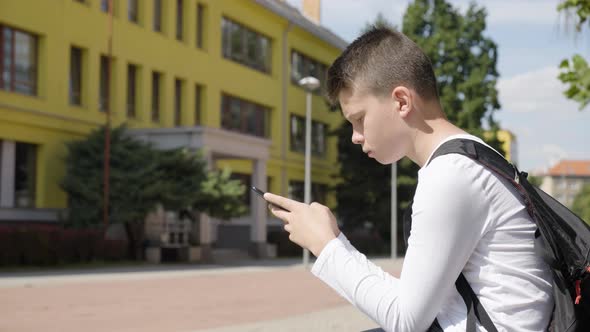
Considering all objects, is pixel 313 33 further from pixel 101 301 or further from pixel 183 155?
pixel 101 301

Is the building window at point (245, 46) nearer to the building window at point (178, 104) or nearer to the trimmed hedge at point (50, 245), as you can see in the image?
the building window at point (178, 104)

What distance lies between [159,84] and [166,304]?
20.7 m

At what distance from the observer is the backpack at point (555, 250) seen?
6.64ft

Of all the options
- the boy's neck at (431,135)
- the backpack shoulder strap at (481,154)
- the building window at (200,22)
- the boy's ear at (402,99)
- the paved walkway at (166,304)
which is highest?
the building window at (200,22)

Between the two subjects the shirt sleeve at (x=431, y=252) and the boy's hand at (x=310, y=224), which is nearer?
the shirt sleeve at (x=431, y=252)

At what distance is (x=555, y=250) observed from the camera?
2059mm

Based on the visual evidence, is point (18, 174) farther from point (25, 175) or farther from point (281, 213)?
point (281, 213)

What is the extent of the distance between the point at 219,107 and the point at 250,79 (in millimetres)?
3413

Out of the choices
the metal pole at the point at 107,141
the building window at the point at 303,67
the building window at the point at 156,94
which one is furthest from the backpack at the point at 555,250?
the building window at the point at 303,67

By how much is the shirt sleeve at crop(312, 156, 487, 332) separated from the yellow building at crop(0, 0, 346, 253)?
78.8 ft

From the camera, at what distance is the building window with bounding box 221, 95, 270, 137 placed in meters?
37.5

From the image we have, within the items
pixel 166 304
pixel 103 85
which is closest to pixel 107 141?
pixel 103 85

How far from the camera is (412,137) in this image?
7.42 feet

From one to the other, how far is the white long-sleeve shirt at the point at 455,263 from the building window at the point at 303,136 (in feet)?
138
